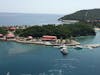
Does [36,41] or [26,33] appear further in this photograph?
[26,33]

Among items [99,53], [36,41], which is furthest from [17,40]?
→ [99,53]

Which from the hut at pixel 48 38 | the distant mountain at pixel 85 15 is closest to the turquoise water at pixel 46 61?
the hut at pixel 48 38

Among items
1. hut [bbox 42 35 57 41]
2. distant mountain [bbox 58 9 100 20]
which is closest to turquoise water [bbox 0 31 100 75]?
hut [bbox 42 35 57 41]

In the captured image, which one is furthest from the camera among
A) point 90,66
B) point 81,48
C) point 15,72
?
point 81,48

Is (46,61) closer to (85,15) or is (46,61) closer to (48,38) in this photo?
(48,38)

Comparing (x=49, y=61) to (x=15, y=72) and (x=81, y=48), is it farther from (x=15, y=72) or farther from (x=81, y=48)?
(x=81, y=48)

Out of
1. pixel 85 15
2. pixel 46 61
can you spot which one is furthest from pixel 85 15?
pixel 46 61

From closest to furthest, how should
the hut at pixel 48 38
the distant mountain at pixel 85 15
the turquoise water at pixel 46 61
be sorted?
the turquoise water at pixel 46 61 < the hut at pixel 48 38 < the distant mountain at pixel 85 15

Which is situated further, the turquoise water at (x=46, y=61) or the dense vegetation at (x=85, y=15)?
the dense vegetation at (x=85, y=15)

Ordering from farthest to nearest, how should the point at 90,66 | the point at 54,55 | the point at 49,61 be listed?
the point at 54,55, the point at 49,61, the point at 90,66

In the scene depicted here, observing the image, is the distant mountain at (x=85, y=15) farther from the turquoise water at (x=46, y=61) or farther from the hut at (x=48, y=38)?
the turquoise water at (x=46, y=61)
